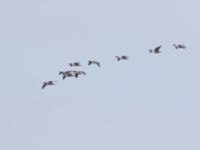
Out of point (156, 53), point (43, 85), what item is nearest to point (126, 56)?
point (156, 53)

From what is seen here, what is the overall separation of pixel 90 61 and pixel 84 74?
441 cm

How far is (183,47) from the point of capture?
4801 inches

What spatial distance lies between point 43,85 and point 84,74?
6.09 m

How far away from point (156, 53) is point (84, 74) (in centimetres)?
1078

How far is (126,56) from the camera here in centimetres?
12269

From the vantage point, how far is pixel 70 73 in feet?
395

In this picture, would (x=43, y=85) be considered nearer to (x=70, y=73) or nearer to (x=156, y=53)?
(x=70, y=73)

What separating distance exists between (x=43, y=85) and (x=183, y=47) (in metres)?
21.1

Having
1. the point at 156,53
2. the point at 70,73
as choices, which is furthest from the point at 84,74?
the point at 156,53

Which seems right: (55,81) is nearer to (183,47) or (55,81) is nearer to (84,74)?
(84,74)

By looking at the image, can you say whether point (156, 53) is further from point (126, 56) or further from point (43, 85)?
point (43, 85)

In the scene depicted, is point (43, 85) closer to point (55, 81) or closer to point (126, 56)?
point (55, 81)

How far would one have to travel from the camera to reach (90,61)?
407 feet

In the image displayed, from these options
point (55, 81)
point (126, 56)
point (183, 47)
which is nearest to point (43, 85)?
point (55, 81)
